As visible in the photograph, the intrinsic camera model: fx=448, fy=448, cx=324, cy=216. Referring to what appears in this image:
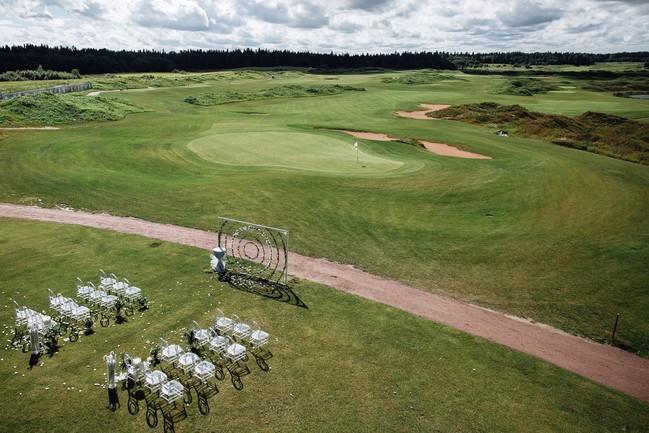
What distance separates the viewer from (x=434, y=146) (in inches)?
2306

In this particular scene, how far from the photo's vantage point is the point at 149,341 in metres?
18.7

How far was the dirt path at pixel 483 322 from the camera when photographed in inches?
723

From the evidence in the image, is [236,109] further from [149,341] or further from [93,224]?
[149,341]

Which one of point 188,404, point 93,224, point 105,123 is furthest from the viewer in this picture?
point 105,123

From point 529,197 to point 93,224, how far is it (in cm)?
3470

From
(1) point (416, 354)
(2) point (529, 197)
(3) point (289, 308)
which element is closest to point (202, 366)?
(3) point (289, 308)

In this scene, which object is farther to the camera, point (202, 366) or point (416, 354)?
point (416, 354)

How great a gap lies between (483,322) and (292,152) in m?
32.9

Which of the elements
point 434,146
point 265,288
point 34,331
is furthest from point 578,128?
point 34,331

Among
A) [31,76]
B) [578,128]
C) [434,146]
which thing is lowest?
[434,146]

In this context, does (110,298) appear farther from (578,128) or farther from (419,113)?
(419,113)

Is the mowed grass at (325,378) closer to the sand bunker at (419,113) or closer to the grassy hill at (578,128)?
the grassy hill at (578,128)

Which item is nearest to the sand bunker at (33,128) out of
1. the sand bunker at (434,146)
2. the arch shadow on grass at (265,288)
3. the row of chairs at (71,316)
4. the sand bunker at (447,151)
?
the sand bunker at (434,146)

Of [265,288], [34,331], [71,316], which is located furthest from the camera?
[265,288]
